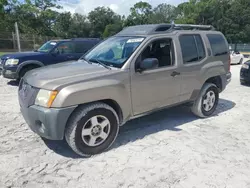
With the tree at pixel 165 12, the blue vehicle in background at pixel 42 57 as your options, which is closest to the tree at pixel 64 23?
the tree at pixel 165 12

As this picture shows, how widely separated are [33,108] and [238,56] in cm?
1814

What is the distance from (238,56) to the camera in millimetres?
18016

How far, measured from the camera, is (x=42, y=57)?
8250mm

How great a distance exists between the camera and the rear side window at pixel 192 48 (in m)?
Answer: 4.52

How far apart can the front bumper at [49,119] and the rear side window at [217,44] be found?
3512mm

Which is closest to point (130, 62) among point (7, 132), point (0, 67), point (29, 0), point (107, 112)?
point (107, 112)

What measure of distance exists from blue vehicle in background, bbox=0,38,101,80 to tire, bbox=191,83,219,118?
5.45 m

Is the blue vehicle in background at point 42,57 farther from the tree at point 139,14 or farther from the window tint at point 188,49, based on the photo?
the tree at point 139,14

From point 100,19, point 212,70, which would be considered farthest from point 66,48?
point 100,19

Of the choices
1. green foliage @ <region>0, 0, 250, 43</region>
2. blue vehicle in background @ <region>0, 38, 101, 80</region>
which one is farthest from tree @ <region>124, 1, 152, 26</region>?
blue vehicle in background @ <region>0, 38, 101, 80</region>

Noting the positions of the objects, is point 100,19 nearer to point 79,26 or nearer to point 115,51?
point 79,26

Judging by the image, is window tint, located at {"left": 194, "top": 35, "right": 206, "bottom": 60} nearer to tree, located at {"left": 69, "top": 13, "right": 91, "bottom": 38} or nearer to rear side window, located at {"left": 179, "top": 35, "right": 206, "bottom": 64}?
rear side window, located at {"left": 179, "top": 35, "right": 206, "bottom": 64}

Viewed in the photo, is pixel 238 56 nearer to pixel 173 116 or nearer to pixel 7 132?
pixel 173 116

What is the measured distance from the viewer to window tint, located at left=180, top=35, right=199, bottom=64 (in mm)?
4507
